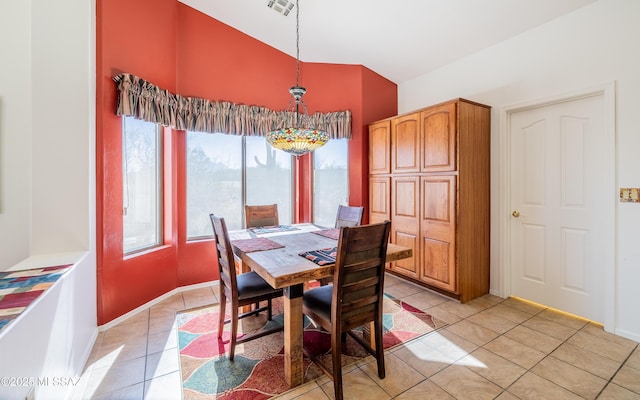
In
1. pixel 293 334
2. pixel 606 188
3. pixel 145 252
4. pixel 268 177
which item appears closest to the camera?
pixel 293 334

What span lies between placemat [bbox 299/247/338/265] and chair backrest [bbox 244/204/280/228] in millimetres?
1385

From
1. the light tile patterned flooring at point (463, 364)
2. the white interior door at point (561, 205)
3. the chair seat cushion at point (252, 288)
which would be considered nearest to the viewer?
the light tile patterned flooring at point (463, 364)

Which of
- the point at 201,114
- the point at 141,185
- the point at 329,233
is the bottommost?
the point at 329,233

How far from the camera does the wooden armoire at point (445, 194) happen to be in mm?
2857

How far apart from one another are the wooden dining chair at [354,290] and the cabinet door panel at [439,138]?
5.51 ft

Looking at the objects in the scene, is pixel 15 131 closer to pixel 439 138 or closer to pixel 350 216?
pixel 350 216

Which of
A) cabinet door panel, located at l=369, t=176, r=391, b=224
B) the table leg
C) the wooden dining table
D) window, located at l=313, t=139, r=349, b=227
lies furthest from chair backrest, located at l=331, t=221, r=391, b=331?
window, located at l=313, t=139, r=349, b=227

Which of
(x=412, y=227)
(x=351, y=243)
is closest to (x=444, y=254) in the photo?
(x=412, y=227)

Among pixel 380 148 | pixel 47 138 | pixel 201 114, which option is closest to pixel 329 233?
pixel 380 148

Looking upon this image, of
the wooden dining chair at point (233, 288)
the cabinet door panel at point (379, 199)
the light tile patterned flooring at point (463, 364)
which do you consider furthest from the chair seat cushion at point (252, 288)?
the cabinet door panel at point (379, 199)

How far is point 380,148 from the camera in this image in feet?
12.3

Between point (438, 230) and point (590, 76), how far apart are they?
190 cm

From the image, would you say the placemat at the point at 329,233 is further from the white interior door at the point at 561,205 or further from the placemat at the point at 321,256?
the white interior door at the point at 561,205

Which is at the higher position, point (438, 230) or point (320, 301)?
point (438, 230)
